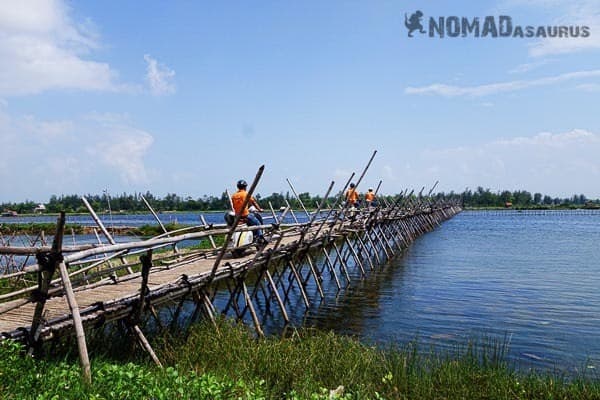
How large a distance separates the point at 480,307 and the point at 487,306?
25cm

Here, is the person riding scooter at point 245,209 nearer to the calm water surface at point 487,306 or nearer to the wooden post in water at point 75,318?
the calm water surface at point 487,306

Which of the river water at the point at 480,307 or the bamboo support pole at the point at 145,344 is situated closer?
the bamboo support pole at the point at 145,344

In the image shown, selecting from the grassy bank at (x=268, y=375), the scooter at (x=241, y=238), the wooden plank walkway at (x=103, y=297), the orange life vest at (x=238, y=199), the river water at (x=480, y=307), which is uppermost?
the orange life vest at (x=238, y=199)

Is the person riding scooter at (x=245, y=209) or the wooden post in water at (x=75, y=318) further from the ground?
the person riding scooter at (x=245, y=209)

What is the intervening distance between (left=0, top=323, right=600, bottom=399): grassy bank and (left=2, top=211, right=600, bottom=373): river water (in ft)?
6.48

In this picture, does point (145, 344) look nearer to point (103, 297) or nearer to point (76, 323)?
point (103, 297)

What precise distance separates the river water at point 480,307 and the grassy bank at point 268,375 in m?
1.97

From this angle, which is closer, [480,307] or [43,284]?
[43,284]

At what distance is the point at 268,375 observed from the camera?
6824 millimetres

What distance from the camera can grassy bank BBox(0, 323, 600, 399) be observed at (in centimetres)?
500

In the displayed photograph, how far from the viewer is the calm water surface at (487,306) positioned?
10258 mm

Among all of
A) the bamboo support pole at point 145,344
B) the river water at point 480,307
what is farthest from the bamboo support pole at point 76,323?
the river water at point 480,307

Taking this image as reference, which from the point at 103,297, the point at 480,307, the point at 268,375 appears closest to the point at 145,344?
the point at 103,297

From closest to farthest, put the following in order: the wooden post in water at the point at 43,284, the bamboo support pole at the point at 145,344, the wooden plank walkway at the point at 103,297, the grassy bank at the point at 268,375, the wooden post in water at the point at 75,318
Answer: the grassy bank at the point at 268,375 → the wooden post in water at the point at 75,318 → the wooden post in water at the point at 43,284 → the wooden plank walkway at the point at 103,297 → the bamboo support pole at the point at 145,344
